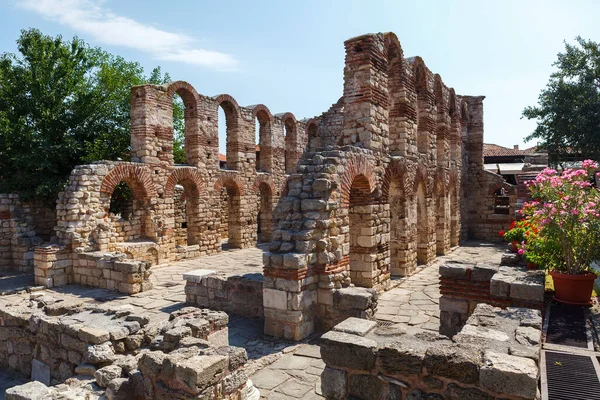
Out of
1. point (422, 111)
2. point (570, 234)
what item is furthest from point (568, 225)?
point (422, 111)

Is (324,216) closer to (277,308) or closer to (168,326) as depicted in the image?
(277,308)

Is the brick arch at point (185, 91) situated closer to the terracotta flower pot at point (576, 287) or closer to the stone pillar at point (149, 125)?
the stone pillar at point (149, 125)

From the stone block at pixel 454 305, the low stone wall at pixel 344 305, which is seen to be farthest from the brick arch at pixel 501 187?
the low stone wall at pixel 344 305

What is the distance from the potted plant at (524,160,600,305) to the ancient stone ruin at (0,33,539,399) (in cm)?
65

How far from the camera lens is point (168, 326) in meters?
5.73

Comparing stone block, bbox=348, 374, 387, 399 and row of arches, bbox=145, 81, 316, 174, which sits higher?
row of arches, bbox=145, 81, 316, 174

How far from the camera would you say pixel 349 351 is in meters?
4.17

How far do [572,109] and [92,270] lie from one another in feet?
75.7

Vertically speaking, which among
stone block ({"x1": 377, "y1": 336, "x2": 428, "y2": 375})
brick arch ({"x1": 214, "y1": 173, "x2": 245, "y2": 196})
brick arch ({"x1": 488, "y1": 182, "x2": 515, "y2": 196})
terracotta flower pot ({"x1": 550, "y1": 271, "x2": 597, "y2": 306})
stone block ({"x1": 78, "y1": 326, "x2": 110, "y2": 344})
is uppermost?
brick arch ({"x1": 214, "y1": 173, "x2": 245, "y2": 196})

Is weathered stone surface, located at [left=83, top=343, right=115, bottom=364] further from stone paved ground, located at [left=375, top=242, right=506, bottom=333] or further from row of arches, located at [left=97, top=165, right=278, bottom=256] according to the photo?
row of arches, located at [left=97, top=165, right=278, bottom=256]

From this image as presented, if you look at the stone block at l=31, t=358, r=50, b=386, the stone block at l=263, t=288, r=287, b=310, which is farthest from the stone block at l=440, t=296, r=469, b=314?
the stone block at l=31, t=358, r=50, b=386

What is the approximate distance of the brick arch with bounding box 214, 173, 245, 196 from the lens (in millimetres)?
16230

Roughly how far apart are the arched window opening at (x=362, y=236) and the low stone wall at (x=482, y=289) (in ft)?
9.42

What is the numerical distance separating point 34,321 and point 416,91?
11574 millimetres
